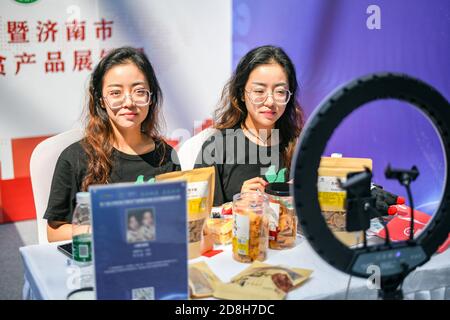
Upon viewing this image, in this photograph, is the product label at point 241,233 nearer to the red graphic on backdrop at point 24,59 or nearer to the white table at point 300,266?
the white table at point 300,266

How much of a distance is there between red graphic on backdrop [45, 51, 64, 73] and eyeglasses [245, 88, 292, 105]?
6.49ft

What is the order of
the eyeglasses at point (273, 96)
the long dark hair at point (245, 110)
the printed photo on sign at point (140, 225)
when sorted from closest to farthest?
the printed photo on sign at point (140, 225) < the eyeglasses at point (273, 96) < the long dark hair at point (245, 110)

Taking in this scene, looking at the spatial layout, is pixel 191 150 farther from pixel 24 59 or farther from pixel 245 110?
pixel 24 59

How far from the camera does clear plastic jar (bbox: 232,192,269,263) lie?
1.46m

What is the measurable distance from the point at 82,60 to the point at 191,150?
1.75m

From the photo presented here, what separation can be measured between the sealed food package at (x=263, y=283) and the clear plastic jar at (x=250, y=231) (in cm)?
6

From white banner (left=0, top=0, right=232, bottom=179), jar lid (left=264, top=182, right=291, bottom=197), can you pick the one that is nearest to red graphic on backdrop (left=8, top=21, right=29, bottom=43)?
white banner (left=0, top=0, right=232, bottom=179)

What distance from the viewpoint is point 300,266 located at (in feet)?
4.86

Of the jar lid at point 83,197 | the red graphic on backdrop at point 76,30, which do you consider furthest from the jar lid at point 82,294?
the red graphic on backdrop at point 76,30

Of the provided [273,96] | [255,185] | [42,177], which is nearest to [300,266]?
[255,185]

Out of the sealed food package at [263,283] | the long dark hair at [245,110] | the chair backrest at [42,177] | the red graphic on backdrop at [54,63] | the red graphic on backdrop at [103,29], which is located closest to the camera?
the sealed food package at [263,283]

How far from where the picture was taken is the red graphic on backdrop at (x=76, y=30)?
12.0 feet
